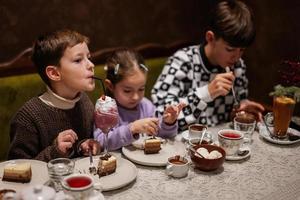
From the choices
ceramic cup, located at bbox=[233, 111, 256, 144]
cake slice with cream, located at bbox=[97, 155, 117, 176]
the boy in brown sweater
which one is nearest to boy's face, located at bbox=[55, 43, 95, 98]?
the boy in brown sweater

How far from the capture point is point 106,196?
1.42 m

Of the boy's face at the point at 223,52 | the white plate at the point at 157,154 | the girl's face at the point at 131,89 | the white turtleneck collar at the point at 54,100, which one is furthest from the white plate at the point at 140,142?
the boy's face at the point at 223,52

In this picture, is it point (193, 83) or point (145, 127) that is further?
point (193, 83)

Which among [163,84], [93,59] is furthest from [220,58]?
[93,59]

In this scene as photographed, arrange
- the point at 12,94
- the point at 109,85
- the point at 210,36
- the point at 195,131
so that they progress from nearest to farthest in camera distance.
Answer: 1. the point at 195,131
2. the point at 109,85
3. the point at 12,94
4. the point at 210,36

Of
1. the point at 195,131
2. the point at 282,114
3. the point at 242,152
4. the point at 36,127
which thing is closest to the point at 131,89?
the point at 195,131

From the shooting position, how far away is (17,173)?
1422 mm

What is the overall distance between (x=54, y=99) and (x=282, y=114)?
99 cm

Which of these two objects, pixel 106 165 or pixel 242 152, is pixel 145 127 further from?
pixel 242 152

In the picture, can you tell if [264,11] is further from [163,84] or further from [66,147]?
[66,147]

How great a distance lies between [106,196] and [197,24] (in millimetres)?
2146

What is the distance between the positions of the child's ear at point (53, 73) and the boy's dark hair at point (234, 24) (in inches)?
35.9

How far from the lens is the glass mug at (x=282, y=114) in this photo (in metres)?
1.87

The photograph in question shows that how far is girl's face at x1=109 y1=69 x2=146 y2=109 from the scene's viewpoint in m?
1.95
